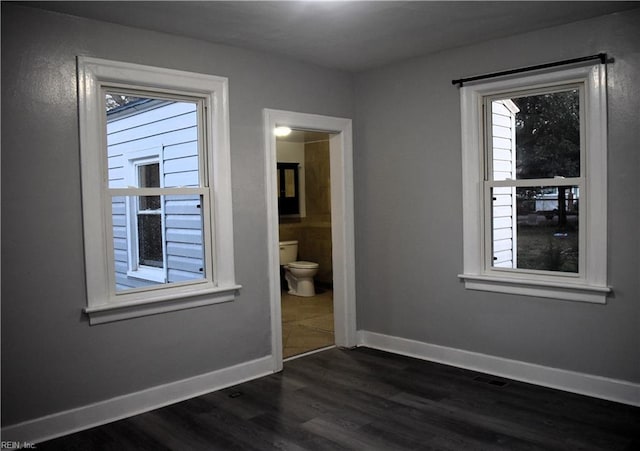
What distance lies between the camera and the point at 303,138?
27.2 ft

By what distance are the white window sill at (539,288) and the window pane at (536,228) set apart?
0.54ft

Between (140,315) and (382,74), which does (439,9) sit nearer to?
(382,74)

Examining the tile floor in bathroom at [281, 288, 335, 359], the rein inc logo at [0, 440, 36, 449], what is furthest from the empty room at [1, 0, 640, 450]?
the tile floor in bathroom at [281, 288, 335, 359]

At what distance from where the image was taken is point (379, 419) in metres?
3.39

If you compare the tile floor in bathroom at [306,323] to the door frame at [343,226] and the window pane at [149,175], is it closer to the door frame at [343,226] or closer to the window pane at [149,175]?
the door frame at [343,226]

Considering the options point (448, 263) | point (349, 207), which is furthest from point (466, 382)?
point (349, 207)

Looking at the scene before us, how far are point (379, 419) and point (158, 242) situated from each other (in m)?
1.91

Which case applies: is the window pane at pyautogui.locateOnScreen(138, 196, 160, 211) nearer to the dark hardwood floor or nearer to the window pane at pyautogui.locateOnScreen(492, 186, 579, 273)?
the dark hardwood floor

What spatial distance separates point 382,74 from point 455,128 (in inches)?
35.7

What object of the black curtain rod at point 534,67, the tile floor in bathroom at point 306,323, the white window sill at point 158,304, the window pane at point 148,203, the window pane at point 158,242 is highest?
the black curtain rod at point 534,67

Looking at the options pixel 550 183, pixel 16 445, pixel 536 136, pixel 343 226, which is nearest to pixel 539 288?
pixel 550 183

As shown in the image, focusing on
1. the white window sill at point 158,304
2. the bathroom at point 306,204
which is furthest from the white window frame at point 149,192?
the bathroom at point 306,204

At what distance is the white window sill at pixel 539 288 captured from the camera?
367cm

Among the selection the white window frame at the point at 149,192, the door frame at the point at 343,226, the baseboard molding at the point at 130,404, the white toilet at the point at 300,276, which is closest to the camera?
the baseboard molding at the point at 130,404
